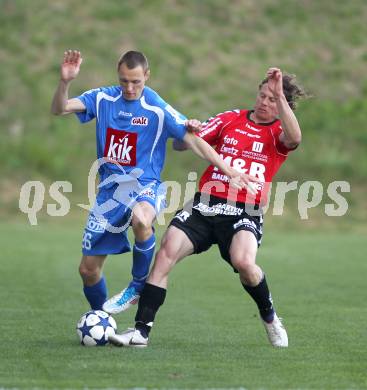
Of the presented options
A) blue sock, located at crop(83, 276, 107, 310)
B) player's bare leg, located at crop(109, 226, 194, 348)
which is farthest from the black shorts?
blue sock, located at crop(83, 276, 107, 310)

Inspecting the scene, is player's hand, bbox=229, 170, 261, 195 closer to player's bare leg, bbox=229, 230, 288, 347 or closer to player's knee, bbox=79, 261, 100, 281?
player's bare leg, bbox=229, 230, 288, 347

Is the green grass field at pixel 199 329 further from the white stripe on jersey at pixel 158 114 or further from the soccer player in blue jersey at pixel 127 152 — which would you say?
the white stripe on jersey at pixel 158 114

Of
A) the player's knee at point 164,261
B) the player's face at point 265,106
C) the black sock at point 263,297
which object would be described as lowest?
the black sock at point 263,297

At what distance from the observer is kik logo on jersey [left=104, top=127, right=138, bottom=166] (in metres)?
7.89

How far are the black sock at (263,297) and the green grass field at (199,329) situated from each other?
24 centimetres

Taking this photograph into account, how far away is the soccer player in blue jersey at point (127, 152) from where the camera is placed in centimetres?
780

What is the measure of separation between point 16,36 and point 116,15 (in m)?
2.97

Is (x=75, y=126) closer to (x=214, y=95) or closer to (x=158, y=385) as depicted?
(x=214, y=95)

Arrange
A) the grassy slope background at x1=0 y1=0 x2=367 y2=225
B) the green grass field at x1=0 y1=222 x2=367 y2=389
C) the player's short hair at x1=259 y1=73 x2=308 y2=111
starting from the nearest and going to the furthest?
the green grass field at x1=0 y1=222 x2=367 y2=389, the player's short hair at x1=259 y1=73 x2=308 y2=111, the grassy slope background at x1=0 y1=0 x2=367 y2=225

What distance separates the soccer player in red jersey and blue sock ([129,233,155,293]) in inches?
6.8

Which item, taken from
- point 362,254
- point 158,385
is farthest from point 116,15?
point 158,385

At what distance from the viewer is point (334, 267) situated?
1511cm

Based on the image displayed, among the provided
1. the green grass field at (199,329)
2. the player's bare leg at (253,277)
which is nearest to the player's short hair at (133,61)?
the player's bare leg at (253,277)

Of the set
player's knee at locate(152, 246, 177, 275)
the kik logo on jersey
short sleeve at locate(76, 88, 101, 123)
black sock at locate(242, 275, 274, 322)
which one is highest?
short sleeve at locate(76, 88, 101, 123)
